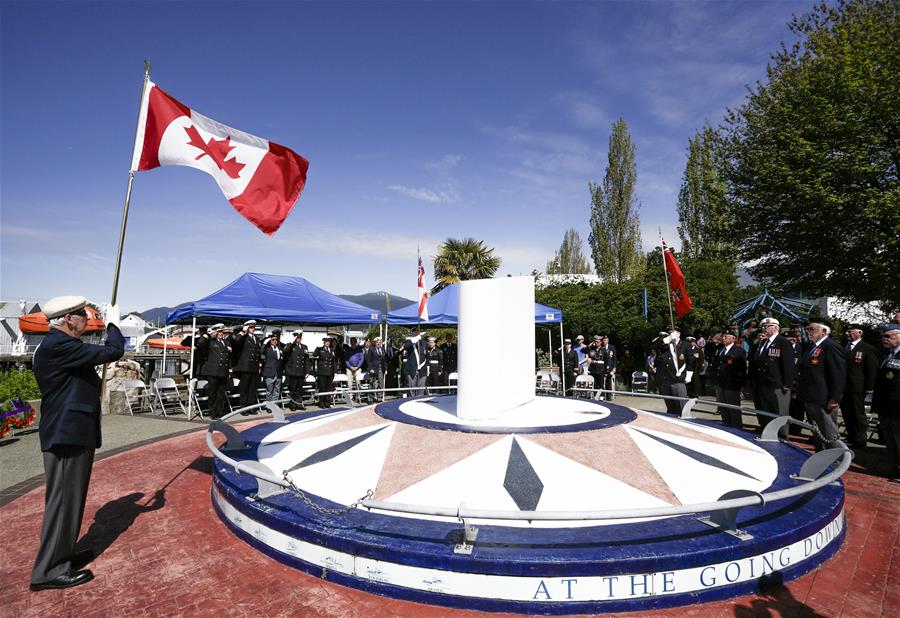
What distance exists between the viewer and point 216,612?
10.9ft

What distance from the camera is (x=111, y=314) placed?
4.51 metres

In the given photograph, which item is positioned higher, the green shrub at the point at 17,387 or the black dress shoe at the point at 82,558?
the green shrub at the point at 17,387

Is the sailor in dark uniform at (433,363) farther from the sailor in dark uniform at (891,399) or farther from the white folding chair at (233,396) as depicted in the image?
the sailor in dark uniform at (891,399)

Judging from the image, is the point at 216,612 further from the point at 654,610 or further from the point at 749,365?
the point at 749,365

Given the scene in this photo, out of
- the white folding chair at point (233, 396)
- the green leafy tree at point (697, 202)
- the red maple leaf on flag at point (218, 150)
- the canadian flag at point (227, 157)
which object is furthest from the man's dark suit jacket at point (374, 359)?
the green leafy tree at point (697, 202)

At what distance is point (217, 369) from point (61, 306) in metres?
8.18

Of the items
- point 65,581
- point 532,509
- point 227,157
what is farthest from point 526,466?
point 227,157

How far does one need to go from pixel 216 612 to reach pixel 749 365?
9660mm

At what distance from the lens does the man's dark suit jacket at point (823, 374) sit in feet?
23.2

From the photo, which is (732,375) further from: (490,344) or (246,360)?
(246,360)

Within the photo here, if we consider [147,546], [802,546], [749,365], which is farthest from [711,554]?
[749,365]

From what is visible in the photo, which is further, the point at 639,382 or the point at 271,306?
the point at 639,382

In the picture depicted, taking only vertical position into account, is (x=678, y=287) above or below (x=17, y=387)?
above

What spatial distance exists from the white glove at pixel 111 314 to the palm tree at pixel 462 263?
25.7 m
